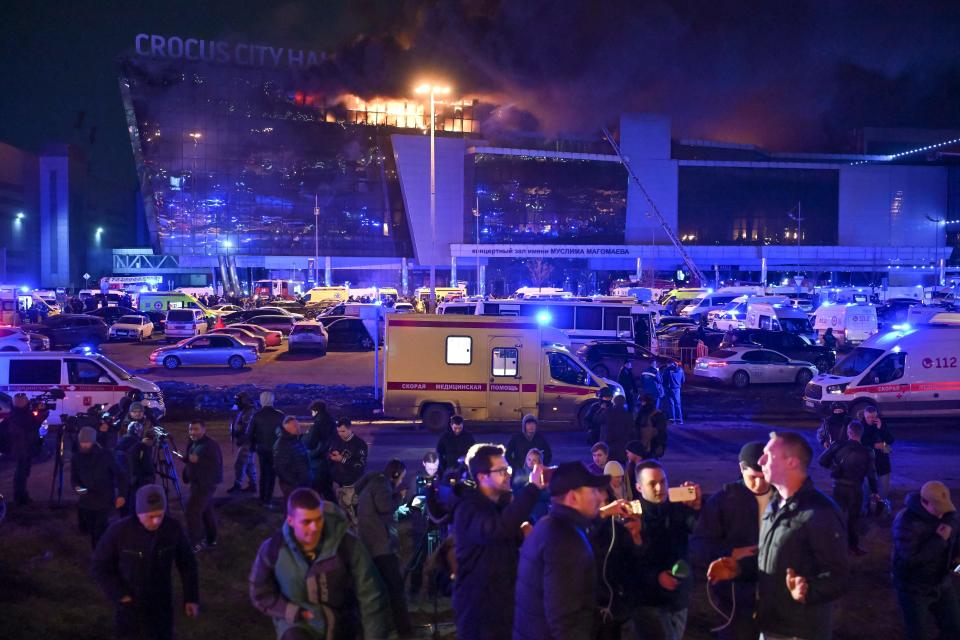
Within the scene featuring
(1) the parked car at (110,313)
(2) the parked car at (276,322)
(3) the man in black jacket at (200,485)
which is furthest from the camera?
(1) the parked car at (110,313)

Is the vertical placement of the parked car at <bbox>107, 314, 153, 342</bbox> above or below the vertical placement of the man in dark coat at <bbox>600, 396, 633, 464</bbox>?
above

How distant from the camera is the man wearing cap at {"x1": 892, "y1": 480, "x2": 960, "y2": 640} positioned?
507 cm

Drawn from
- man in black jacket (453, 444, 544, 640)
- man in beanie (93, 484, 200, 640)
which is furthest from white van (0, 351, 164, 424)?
man in black jacket (453, 444, 544, 640)

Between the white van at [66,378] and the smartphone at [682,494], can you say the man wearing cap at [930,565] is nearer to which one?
the smartphone at [682,494]

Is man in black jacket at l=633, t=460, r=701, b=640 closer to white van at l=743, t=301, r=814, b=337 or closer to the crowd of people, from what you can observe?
the crowd of people

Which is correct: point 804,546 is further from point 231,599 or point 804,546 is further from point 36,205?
point 36,205

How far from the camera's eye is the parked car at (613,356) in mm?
21641

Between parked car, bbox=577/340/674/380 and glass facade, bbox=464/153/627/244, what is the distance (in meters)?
50.4

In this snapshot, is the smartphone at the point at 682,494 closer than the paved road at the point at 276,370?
Yes

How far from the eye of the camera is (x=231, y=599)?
22.7 ft

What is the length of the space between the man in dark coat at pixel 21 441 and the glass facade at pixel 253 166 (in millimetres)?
63556

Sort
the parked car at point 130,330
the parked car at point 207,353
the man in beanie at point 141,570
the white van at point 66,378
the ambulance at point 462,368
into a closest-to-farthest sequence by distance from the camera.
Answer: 1. the man in beanie at point 141,570
2. the white van at point 66,378
3. the ambulance at point 462,368
4. the parked car at point 207,353
5. the parked car at point 130,330

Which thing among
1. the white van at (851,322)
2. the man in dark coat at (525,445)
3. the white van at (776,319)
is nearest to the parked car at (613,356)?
the white van at (776,319)

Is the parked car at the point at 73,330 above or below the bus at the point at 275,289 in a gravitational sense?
below
